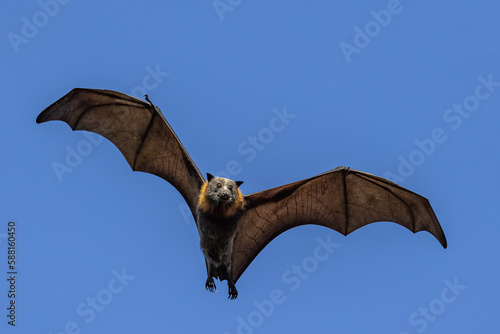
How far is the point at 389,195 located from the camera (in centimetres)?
1102

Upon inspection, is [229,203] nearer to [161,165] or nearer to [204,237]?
[204,237]

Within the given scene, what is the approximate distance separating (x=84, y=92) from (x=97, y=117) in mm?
512

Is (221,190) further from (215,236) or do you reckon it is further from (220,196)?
(215,236)

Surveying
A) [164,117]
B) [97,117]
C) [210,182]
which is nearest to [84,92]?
[97,117]

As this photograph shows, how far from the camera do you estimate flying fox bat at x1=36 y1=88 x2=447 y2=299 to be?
35.2 feet

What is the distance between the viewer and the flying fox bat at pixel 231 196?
10719 mm

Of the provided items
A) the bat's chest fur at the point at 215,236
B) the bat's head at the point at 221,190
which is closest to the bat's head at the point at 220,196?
the bat's head at the point at 221,190

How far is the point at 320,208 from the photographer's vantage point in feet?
37.6

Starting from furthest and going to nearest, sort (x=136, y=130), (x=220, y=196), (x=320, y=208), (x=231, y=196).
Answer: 1. (x=136, y=130)
2. (x=320, y=208)
3. (x=231, y=196)
4. (x=220, y=196)

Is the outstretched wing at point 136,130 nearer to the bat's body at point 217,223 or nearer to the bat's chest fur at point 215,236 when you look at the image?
the bat's body at point 217,223

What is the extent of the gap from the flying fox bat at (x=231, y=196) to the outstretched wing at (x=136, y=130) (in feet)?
0.05

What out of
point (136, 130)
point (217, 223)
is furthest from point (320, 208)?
point (136, 130)

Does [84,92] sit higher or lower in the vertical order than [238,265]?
higher

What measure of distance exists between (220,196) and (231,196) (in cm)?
20
